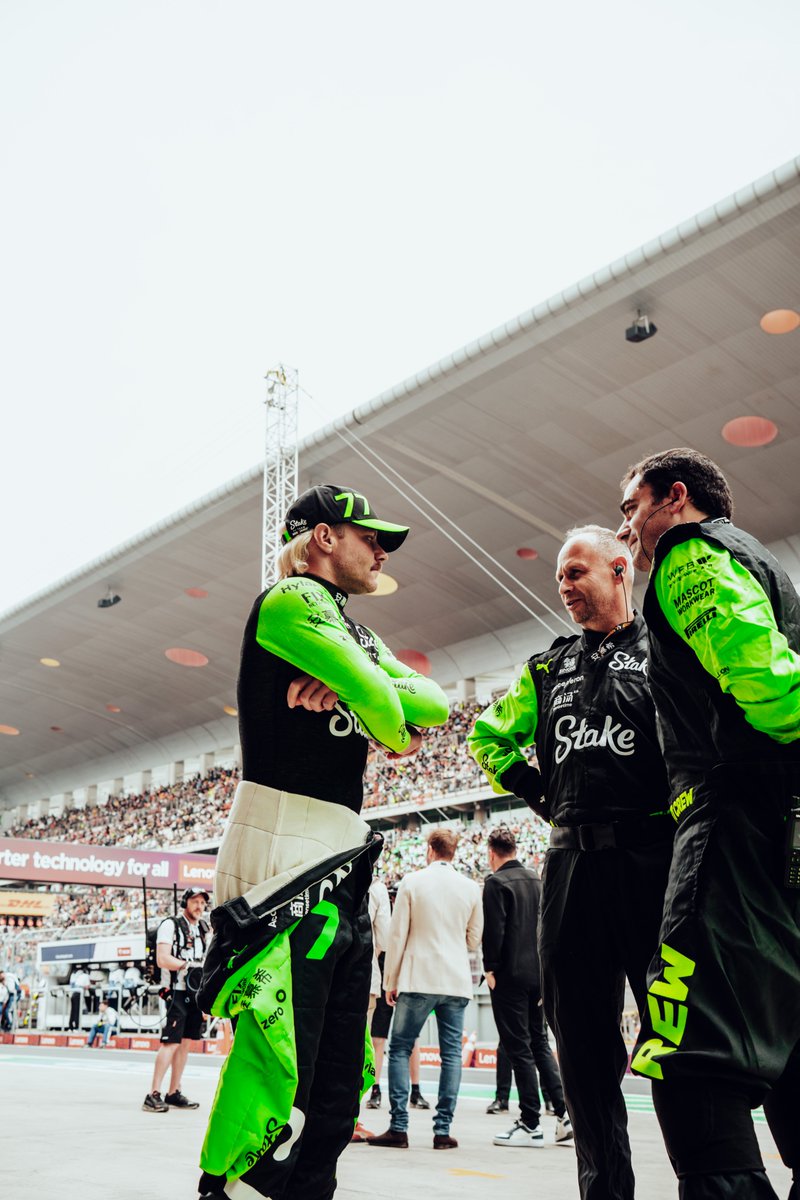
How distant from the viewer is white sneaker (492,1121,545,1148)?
17.1 ft

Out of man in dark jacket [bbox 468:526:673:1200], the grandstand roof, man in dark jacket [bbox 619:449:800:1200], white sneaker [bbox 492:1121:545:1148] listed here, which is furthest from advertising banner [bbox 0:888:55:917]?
man in dark jacket [bbox 619:449:800:1200]

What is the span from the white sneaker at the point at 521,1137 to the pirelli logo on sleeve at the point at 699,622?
14.0ft

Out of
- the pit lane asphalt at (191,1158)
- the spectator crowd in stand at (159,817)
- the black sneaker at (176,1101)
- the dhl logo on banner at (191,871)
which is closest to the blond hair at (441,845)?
the pit lane asphalt at (191,1158)

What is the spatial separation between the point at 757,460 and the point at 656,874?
18499 mm

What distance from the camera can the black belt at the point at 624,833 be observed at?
8.06 feet

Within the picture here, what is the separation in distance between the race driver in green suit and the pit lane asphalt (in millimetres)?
1816

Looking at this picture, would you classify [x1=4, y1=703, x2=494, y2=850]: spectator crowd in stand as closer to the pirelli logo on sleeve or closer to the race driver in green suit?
the race driver in green suit

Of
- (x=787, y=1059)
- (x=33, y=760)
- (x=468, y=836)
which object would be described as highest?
(x=33, y=760)

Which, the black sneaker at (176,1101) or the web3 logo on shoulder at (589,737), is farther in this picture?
the black sneaker at (176,1101)

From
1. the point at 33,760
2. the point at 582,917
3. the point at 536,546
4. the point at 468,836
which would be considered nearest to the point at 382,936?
the point at 582,917

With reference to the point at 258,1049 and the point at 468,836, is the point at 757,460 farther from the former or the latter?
the point at 258,1049

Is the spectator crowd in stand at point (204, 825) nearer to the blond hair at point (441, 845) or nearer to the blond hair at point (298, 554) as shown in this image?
the blond hair at point (441, 845)

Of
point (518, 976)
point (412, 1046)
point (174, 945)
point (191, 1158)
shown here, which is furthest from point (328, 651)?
point (174, 945)

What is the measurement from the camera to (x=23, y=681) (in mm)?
34531
